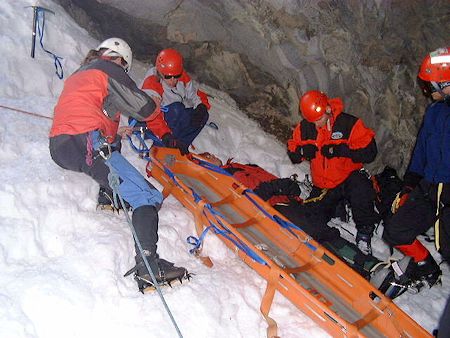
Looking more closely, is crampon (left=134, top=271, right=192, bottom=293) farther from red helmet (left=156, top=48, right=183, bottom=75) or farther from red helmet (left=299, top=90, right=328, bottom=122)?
red helmet (left=156, top=48, right=183, bottom=75)

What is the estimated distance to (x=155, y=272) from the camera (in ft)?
10.5

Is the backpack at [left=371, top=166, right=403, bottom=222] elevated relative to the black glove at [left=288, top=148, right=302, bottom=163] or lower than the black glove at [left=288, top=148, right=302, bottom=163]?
lower

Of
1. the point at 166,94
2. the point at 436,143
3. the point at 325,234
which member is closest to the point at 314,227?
the point at 325,234

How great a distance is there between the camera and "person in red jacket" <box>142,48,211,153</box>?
16.5ft

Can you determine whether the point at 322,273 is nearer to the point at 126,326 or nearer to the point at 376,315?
the point at 376,315

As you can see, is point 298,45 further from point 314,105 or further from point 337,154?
point 337,154

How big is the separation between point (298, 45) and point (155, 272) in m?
3.85

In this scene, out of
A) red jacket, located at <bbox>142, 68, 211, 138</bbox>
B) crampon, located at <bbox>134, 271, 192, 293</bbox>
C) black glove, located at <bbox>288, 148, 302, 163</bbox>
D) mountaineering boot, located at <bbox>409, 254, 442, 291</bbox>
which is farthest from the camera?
red jacket, located at <bbox>142, 68, 211, 138</bbox>

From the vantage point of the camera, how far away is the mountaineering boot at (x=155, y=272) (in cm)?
314

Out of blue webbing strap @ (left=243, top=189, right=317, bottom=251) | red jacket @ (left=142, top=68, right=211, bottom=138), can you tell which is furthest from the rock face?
blue webbing strap @ (left=243, top=189, right=317, bottom=251)

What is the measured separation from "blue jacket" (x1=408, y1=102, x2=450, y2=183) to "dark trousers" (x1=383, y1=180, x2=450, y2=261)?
0.10 metres

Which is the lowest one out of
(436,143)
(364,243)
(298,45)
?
(364,243)

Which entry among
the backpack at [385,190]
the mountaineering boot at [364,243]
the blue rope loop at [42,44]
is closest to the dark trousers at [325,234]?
the mountaineering boot at [364,243]

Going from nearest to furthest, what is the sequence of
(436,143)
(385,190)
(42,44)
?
(436,143) → (385,190) → (42,44)
